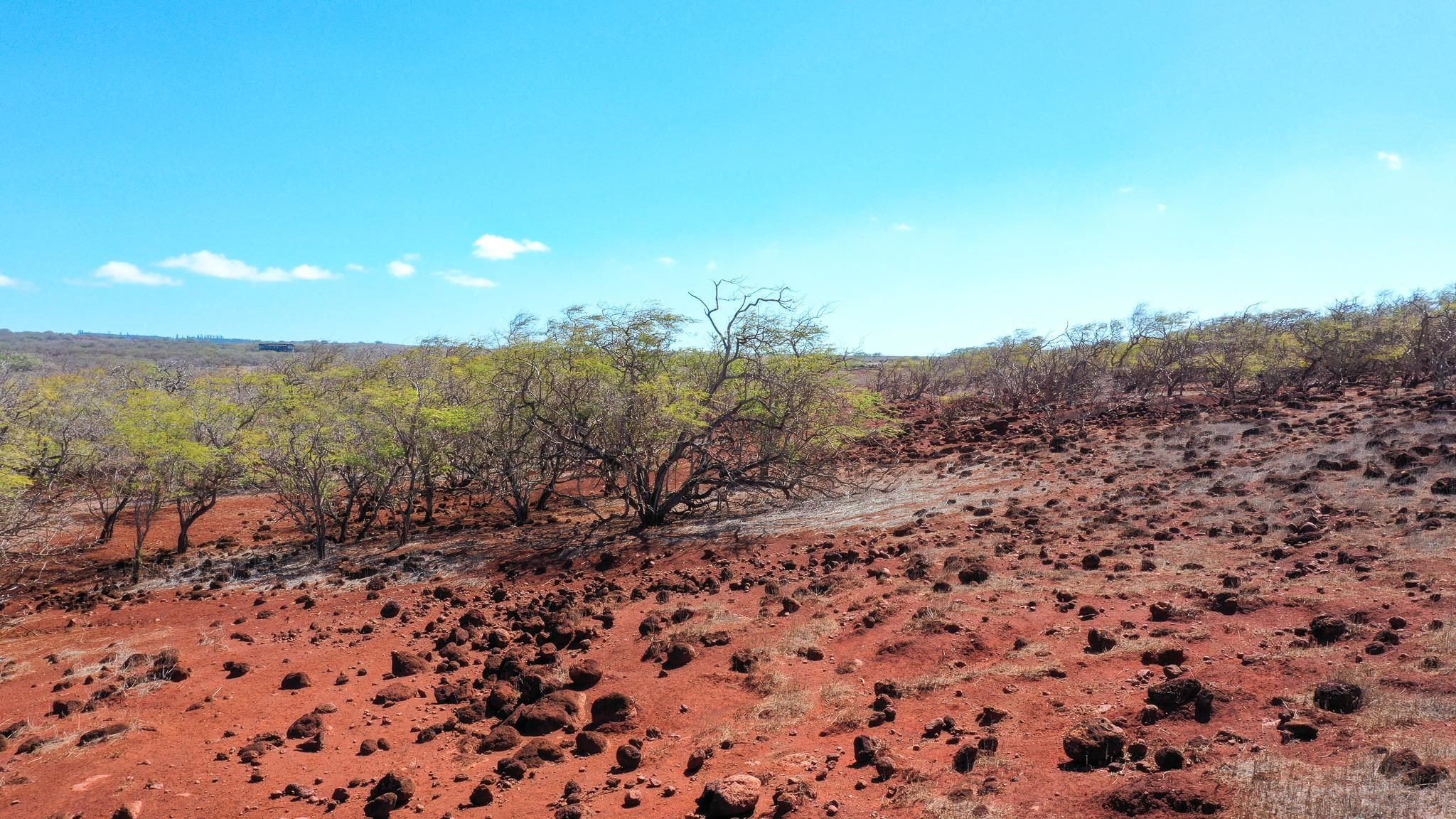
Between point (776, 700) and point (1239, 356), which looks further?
point (1239, 356)

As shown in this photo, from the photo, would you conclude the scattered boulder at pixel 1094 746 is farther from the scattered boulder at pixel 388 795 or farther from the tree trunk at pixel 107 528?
the tree trunk at pixel 107 528

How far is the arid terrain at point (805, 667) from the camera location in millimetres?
4668

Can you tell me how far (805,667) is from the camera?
23.7 ft

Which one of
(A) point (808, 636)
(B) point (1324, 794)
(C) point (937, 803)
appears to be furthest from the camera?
(A) point (808, 636)

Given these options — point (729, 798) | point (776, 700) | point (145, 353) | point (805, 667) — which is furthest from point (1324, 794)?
point (145, 353)

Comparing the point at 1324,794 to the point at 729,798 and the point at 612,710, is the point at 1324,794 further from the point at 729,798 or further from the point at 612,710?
the point at 612,710

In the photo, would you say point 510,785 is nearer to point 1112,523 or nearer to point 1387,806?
point 1387,806

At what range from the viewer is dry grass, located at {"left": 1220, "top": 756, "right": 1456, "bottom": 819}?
3.57 metres

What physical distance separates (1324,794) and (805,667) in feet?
13.9

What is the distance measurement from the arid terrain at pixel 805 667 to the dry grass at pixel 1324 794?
2cm

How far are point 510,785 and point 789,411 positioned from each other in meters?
10.8

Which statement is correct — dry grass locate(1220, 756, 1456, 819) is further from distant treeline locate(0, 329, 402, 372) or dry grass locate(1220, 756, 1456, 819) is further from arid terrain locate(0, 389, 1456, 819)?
distant treeline locate(0, 329, 402, 372)

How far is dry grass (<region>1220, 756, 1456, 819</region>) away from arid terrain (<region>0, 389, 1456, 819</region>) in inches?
0.8

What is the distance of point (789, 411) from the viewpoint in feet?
50.4
